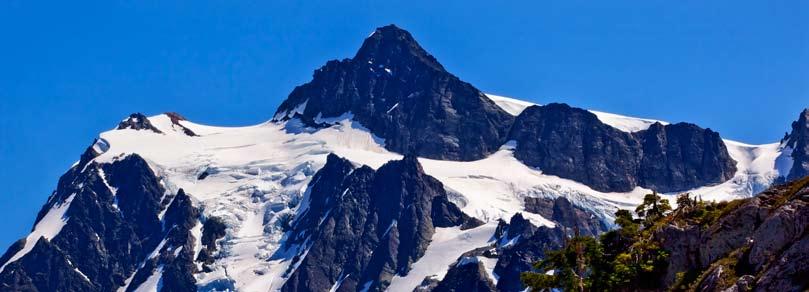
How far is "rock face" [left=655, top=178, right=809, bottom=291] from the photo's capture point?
58844mm

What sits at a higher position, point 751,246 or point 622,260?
point 751,246

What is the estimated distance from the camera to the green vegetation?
236ft

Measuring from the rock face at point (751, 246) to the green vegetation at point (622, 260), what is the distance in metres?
0.65

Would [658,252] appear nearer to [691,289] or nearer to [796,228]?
[691,289]

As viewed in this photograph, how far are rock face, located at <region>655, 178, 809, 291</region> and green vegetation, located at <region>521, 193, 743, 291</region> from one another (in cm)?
65

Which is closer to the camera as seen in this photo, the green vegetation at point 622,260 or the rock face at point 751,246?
the rock face at point 751,246

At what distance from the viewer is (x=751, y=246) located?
210 feet

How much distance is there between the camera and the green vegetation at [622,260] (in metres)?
71.9

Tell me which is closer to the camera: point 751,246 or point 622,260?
point 751,246

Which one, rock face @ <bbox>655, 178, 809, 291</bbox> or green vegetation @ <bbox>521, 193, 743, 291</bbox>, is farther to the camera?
green vegetation @ <bbox>521, 193, 743, 291</bbox>

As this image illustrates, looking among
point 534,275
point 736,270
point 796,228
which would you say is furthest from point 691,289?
point 534,275

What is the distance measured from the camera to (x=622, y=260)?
240 ft

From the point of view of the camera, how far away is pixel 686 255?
232ft

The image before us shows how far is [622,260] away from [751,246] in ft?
33.2
